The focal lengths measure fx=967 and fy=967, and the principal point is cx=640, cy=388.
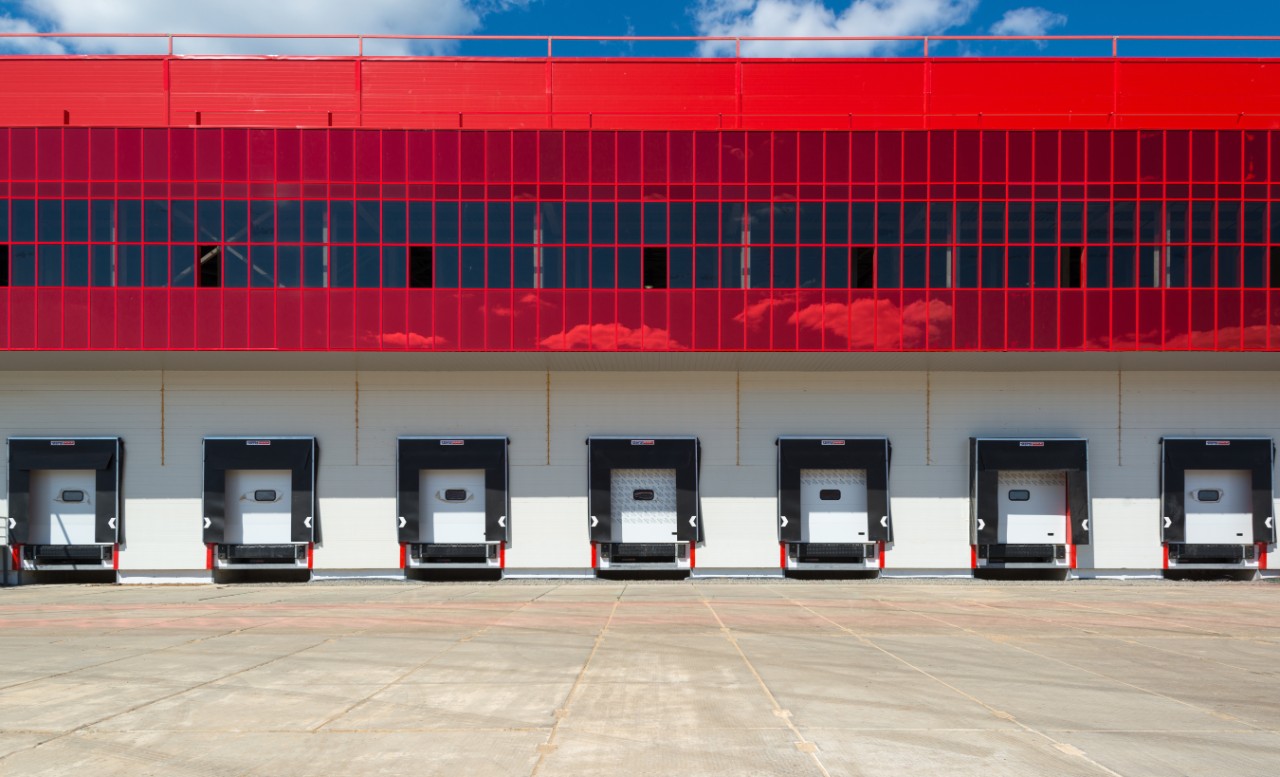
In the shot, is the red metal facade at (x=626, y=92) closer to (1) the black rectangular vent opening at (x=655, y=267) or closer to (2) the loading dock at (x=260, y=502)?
(1) the black rectangular vent opening at (x=655, y=267)

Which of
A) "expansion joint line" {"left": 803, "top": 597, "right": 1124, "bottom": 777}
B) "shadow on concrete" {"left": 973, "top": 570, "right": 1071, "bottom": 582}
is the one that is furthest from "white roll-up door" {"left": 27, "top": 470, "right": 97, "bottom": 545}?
"shadow on concrete" {"left": 973, "top": 570, "right": 1071, "bottom": 582}

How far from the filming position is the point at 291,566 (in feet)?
97.8

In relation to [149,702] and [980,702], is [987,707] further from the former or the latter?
A: [149,702]

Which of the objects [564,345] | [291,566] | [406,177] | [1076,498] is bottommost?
[291,566]

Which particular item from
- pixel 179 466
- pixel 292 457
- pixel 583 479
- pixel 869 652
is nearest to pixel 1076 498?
pixel 583 479

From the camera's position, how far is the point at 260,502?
1180 inches

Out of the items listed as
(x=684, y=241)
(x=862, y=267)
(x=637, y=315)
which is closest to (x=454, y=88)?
(x=684, y=241)

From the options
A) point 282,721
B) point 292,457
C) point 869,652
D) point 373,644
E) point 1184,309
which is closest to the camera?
point 282,721

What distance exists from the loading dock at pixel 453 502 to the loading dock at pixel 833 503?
8702 millimetres

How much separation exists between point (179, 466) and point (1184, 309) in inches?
1192

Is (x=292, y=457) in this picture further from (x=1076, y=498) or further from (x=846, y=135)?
(x=1076, y=498)

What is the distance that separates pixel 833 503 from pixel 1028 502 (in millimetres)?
6069

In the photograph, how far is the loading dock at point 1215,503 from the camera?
97.5 ft

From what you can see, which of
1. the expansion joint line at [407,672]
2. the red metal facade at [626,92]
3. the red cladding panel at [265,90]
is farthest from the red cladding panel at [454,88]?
the expansion joint line at [407,672]
